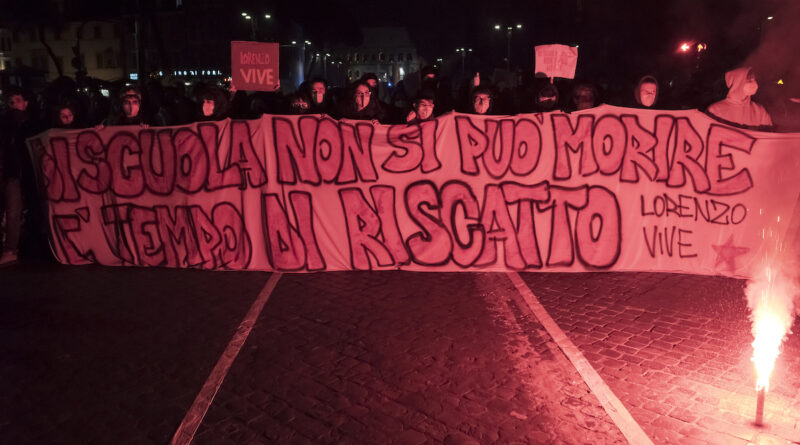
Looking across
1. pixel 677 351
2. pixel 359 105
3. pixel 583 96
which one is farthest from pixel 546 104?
pixel 677 351

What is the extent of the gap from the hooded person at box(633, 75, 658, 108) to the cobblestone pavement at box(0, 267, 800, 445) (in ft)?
7.58

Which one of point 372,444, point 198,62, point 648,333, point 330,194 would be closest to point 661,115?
point 648,333

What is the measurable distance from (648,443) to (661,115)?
4175 mm

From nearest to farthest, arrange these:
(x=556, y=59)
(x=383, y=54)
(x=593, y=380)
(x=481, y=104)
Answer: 1. (x=593, y=380)
2. (x=481, y=104)
3. (x=556, y=59)
4. (x=383, y=54)

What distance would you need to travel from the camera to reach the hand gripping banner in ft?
20.4

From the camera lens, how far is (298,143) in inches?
258

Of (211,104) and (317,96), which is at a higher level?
(317,96)

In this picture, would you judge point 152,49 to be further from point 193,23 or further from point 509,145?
point 509,145

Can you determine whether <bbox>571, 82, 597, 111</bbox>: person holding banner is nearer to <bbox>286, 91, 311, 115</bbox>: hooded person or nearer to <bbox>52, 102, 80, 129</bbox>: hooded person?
<bbox>286, 91, 311, 115</bbox>: hooded person

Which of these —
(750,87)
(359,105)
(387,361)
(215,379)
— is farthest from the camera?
(359,105)

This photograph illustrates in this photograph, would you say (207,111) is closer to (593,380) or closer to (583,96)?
(583,96)

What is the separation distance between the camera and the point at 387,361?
4.14 meters

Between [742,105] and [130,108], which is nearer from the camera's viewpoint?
[742,105]

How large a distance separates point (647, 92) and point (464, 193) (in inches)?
106
